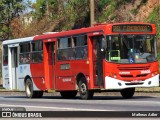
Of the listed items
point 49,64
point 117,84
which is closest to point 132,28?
point 117,84

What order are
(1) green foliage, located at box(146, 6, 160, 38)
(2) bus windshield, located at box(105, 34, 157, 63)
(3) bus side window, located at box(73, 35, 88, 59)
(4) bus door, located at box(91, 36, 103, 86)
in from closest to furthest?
(2) bus windshield, located at box(105, 34, 157, 63) < (4) bus door, located at box(91, 36, 103, 86) < (3) bus side window, located at box(73, 35, 88, 59) < (1) green foliage, located at box(146, 6, 160, 38)

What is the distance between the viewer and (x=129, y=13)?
1876 inches

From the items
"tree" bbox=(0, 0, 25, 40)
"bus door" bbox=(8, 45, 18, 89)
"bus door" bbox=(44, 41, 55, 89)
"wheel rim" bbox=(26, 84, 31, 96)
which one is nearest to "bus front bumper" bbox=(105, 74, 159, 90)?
"bus door" bbox=(44, 41, 55, 89)

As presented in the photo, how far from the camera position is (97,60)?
86.3 feet

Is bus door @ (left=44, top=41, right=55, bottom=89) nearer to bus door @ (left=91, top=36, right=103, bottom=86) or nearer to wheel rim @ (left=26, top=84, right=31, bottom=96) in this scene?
wheel rim @ (left=26, top=84, right=31, bottom=96)

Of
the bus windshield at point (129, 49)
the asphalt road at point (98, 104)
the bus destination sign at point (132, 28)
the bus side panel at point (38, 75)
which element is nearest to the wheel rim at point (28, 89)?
the bus side panel at point (38, 75)

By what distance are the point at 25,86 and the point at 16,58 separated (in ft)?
6.18

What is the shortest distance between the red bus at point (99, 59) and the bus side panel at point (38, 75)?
1.8 inches

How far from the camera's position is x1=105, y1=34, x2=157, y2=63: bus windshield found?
25.6 m

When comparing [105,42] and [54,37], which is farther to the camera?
[54,37]

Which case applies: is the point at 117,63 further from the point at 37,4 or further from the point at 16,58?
the point at 37,4

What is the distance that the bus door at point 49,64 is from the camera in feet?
98.0

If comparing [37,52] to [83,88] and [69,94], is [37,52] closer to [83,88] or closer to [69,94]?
[69,94]

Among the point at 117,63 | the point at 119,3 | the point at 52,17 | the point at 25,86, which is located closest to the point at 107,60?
the point at 117,63
